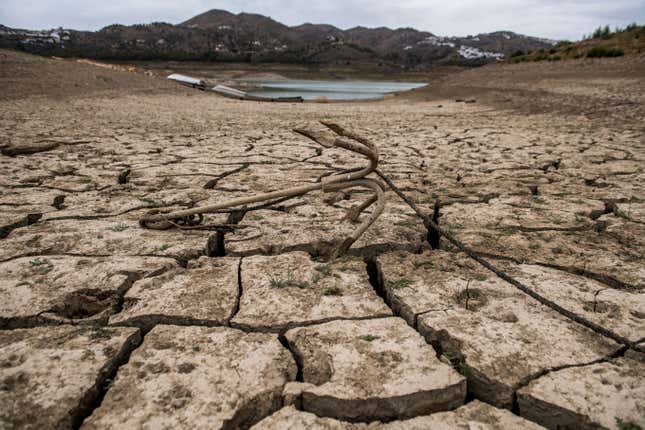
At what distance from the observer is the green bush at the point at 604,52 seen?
10302 mm

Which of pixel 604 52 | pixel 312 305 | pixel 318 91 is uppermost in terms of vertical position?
pixel 604 52

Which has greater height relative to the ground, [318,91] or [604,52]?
[604,52]

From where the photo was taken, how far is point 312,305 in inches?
50.6

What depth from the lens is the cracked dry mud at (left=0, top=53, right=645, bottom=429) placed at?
91 cm

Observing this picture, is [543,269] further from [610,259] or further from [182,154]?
[182,154]

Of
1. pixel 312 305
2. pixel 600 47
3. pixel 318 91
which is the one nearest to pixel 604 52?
pixel 600 47

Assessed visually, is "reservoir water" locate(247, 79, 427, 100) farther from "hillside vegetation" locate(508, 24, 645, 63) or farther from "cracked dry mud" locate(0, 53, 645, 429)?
"cracked dry mud" locate(0, 53, 645, 429)

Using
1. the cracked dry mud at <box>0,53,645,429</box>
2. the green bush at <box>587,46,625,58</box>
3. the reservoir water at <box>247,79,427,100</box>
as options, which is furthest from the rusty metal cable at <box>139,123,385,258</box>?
the green bush at <box>587,46,625,58</box>

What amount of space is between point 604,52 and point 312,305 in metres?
12.9

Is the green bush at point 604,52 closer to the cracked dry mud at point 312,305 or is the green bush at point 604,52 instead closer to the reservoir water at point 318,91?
the reservoir water at point 318,91

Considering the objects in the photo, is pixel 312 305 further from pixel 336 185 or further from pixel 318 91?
pixel 318 91

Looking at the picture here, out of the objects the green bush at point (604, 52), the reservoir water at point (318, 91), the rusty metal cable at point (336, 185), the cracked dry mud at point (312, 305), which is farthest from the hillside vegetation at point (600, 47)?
the rusty metal cable at point (336, 185)

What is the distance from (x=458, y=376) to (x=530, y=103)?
8423mm

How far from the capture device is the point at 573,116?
6.31 meters
